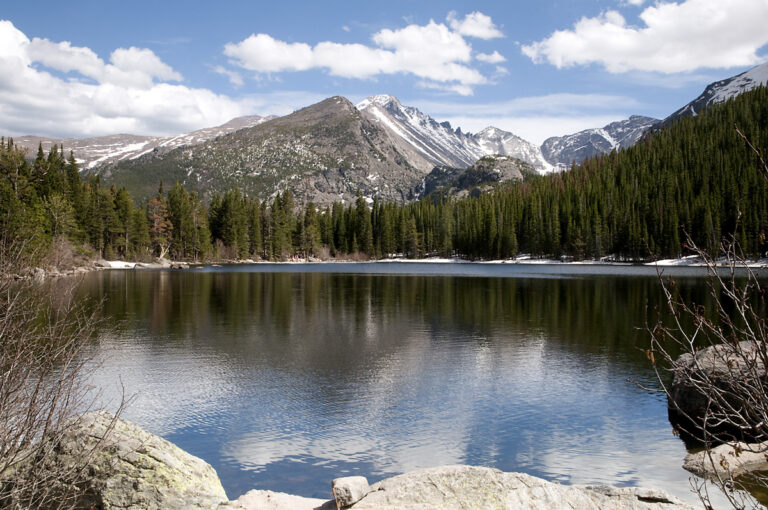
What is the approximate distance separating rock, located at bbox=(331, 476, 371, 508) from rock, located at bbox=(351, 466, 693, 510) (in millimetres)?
101

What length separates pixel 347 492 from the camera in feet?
27.6

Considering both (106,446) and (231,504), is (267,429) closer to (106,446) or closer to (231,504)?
(231,504)

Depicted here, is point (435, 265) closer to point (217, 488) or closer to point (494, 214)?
point (494, 214)

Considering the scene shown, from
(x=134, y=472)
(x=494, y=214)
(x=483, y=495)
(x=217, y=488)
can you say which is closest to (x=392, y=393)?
(x=217, y=488)

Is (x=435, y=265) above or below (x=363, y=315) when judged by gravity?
above

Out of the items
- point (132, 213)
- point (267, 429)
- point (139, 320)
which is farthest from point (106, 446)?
point (132, 213)

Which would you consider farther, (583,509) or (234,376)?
(234,376)

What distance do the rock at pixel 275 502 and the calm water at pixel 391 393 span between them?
1.19 meters

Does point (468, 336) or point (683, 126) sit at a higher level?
point (683, 126)

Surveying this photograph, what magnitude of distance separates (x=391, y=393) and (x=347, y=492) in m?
9.47

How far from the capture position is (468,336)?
28109 millimetres

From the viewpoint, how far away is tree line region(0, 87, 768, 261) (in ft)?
316

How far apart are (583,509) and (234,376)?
556 inches

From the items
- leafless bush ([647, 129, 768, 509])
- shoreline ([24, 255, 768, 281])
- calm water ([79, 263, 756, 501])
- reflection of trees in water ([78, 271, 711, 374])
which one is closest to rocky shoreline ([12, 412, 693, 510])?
leafless bush ([647, 129, 768, 509])
